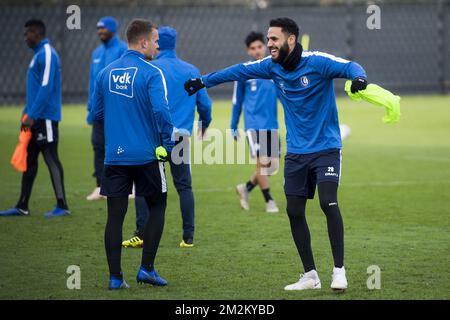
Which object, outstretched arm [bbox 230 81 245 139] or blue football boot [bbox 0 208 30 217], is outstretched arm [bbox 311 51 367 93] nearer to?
outstretched arm [bbox 230 81 245 139]

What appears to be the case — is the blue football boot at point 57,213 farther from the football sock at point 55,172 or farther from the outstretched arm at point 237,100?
the outstretched arm at point 237,100

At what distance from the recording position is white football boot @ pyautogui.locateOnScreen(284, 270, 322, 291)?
809 centimetres

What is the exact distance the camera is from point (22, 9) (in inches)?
1172

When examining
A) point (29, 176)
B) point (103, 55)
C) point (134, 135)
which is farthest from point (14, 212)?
point (134, 135)

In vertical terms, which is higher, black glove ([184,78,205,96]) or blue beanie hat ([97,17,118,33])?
blue beanie hat ([97,17,118,33])

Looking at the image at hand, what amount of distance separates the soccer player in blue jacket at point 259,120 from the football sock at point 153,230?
476cm

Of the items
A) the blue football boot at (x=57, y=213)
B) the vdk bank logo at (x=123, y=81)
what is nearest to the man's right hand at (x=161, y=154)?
the vdk bank logo at (x=123, y=81)

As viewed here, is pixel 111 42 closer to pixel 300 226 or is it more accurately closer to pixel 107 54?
pixel 107 54

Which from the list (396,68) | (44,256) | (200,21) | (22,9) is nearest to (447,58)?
(396,68)

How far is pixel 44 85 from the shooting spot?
12438 millimetres

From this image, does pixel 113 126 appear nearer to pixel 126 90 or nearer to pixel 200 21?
pixel 126 90

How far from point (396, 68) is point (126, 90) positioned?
27.1 m

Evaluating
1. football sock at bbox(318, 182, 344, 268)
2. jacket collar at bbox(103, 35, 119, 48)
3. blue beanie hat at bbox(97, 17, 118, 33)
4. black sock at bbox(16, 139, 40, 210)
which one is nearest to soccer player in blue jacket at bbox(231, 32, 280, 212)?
jacket collar at bbox(103, 35, 119, 48)

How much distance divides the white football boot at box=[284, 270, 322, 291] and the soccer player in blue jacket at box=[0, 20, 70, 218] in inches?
202
